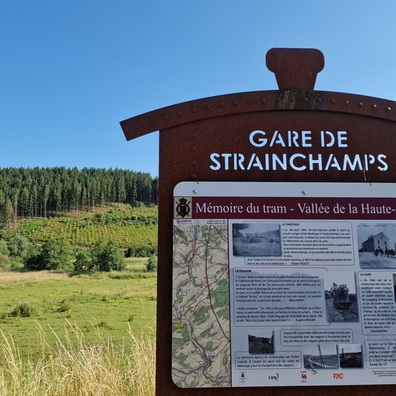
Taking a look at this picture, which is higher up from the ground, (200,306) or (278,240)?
(278,240)

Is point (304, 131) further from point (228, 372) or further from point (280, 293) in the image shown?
point (228, 372)

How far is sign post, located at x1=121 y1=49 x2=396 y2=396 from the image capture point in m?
2.12

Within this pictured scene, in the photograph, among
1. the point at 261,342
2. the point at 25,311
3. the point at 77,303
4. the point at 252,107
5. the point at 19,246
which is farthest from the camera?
the point at 19,246

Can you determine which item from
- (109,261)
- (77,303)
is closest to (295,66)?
(77,303)

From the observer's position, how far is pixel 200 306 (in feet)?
7.11

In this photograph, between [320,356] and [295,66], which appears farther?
[295,66]

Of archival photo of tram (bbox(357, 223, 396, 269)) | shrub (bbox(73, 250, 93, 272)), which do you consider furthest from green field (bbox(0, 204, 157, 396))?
shrub (bbox(73, 250, 93, 272))

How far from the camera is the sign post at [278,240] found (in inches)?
83.4

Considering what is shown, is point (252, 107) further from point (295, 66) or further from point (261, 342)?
point (261, 342)

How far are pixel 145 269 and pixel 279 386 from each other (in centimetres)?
5790

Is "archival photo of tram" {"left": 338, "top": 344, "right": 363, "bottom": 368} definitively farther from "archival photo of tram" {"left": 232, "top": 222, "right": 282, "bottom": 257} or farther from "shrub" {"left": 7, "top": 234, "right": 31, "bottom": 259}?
"shrub" {"left": 7, "top": 234, "right": 31, "bottom": 259}

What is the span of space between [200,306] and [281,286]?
0.51 metres

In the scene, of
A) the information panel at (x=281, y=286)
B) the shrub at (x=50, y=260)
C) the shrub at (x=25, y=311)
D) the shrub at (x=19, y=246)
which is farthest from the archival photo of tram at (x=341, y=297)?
the shrub at (x=19, y=246)

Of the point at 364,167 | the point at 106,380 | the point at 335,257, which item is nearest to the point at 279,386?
the point at 335,257
